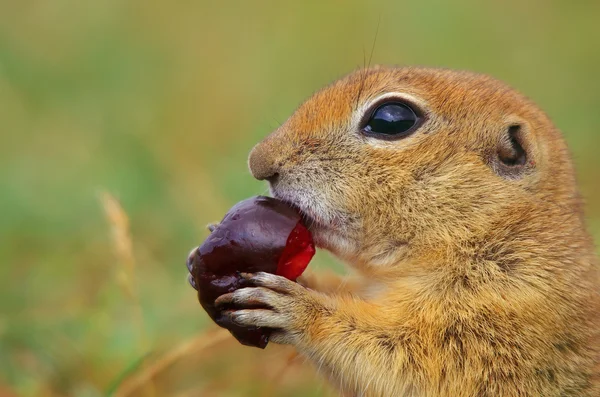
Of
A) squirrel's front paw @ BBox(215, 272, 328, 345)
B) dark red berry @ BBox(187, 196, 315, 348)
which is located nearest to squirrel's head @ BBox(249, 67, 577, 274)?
dark red berry @ BBox(187, 196, 315, 348)

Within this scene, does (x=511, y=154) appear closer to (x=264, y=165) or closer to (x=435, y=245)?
(x=435, y=245)

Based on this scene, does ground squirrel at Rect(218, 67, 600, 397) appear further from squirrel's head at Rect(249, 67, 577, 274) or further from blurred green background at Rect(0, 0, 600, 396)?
blurred green background at Rect(0, 0, 600, 396)

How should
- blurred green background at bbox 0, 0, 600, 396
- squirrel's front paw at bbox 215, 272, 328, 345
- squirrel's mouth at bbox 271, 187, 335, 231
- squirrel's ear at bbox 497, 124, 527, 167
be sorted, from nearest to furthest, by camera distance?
squirrel's front paw at bbox 215, 272, 328, 345, squirrel's mouth at bbox 271, 187, 335, 231, squirrel's ear at bbox 497, 124, 527, 167, blurred green background at bbox 0, 0, 600, 396

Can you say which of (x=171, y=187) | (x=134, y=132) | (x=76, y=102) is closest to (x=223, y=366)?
(x=171, y=187)

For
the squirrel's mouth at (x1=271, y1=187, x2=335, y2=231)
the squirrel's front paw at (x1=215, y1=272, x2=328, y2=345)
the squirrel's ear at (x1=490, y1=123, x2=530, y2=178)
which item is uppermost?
the squirrel's ear at (x1=490, y1=123, x2=530, y2=178)

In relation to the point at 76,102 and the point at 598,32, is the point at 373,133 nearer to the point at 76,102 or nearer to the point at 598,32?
the point at 76,102

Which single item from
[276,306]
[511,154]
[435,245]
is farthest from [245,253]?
[511,154]

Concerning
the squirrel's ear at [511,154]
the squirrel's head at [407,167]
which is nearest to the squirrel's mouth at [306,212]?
the squirrel's head at [407,167]
